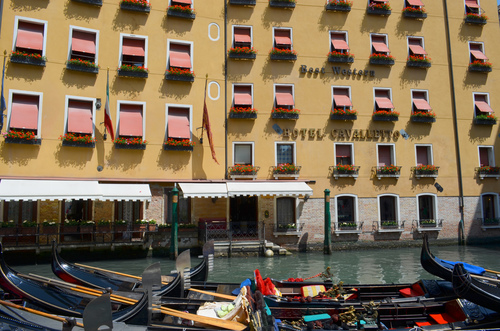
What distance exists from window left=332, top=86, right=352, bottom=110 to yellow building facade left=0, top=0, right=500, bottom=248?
61 mm

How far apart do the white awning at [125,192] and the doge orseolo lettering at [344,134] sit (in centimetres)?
590

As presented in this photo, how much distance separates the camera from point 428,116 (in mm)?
16672

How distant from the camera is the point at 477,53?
693 inches

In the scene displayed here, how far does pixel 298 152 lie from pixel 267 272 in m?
5.71

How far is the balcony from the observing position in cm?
1641

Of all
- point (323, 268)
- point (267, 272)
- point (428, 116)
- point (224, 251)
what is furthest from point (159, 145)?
point (428, 116)

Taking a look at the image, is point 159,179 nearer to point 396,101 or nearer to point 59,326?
point 59,326

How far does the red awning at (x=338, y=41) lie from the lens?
16.3 m

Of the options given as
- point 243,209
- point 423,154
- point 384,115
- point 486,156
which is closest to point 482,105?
point 486,156

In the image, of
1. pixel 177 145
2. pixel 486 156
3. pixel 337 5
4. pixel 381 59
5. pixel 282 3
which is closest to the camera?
pixel 177 145

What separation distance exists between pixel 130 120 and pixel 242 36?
18.2ft

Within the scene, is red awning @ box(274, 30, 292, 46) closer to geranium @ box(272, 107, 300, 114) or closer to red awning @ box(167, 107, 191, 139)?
geranium @ box(272, 107, 300, 114)

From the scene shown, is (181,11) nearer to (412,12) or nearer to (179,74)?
(179,74)

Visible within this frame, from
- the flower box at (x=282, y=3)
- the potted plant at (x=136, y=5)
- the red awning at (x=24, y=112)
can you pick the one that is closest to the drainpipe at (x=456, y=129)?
the flower box at (x=282, y=3)
